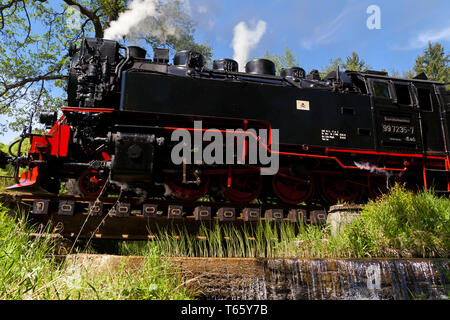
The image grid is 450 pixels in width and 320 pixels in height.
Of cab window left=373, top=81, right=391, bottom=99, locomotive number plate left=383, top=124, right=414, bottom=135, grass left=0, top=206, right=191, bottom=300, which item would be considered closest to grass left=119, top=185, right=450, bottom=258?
grass left=0, top=206, right=191, bottom=300

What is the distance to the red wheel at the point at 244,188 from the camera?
6.72m

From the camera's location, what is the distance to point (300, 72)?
8.15 metres

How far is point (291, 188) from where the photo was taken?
7.02 metres

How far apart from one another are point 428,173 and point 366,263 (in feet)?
15.0

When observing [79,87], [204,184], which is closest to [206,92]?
[204,184]

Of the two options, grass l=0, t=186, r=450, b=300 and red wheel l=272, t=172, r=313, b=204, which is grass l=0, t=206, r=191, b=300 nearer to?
grass l=0, t=186, r=450, b=300

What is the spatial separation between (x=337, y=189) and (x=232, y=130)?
2816 mm

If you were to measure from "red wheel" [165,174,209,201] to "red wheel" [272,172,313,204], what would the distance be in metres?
1.50

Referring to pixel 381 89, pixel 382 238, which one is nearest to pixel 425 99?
pixel 381 89

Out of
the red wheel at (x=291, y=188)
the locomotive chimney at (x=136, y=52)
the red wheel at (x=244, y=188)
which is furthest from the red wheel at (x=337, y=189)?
the locomotive chimney at (x=136, y=52)
